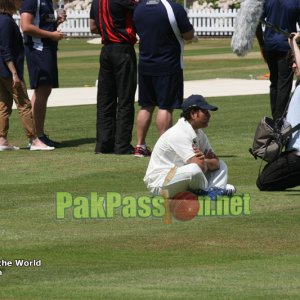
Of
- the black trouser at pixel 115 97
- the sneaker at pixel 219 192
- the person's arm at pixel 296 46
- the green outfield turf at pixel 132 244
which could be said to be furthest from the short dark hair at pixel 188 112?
the black trouser at pixel 115 97

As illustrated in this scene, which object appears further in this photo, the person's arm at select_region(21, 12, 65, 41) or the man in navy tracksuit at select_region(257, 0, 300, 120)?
the man in navy tracksuit at select_region(257, 0, 300, 120)

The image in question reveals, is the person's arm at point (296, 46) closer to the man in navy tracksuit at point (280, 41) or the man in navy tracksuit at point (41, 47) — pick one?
the man in navy tracksuit at point (280, 41)

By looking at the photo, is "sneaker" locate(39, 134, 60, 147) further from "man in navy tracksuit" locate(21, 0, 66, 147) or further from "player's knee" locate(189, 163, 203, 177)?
"player's knee" locate(189, 163, 203, 177)

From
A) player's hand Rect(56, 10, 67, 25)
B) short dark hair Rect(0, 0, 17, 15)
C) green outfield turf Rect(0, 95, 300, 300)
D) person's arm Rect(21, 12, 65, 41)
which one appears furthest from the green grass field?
player's hand Rect(56, 10, 67, 25)

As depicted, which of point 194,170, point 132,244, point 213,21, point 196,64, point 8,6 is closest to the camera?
point 132,244

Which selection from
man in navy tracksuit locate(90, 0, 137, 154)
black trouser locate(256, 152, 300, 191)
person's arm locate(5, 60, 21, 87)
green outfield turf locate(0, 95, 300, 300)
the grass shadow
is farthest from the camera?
the grass shadow

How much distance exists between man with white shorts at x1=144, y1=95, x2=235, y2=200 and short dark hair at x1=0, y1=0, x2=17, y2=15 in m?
4.56

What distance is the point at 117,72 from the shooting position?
15.2 m

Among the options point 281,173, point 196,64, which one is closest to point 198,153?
point 281,173

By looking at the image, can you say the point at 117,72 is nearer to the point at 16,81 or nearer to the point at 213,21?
the point at 16,81

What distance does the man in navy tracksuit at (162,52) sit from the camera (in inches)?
571

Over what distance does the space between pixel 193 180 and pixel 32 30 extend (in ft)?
17.0

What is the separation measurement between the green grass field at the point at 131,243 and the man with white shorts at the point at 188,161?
42 centimetres

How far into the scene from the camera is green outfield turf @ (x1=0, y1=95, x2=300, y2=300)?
314 inches
